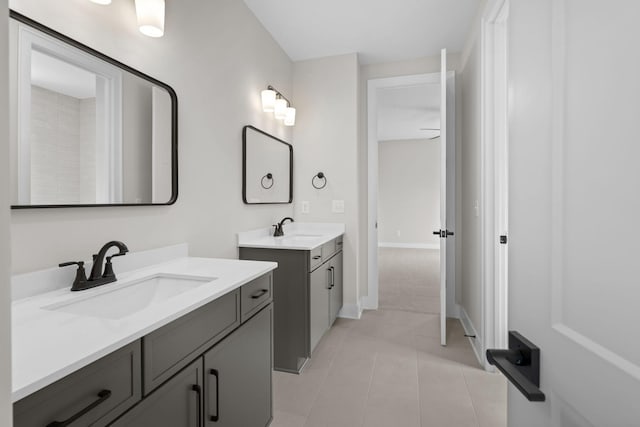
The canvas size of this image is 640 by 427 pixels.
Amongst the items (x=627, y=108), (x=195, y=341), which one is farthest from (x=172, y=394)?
(x=627, y=108)

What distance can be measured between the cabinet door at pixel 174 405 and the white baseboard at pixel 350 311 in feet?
7.52

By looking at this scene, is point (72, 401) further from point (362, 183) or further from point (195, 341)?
point (362, 183)

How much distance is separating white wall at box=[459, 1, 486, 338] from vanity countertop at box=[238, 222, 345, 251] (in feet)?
3.82

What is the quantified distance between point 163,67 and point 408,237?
281 inches

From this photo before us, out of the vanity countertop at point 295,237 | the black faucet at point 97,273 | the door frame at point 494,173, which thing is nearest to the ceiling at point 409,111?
the door frame at point 494,173

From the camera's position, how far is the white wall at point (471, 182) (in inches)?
94.7

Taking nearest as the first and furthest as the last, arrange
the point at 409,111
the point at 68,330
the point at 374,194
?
the point at 68,330
the point at 374,194
the point at 409,111

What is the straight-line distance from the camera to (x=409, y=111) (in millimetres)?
5387

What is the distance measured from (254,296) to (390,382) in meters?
1.24

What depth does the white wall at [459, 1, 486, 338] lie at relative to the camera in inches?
94.7

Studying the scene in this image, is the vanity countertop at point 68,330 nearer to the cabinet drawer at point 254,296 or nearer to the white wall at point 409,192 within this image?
the cabinet drawer at point 254,296

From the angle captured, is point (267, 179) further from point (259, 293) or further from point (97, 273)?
point (97, 273)

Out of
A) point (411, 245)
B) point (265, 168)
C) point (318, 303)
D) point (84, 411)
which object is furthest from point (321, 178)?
point (411, 245)

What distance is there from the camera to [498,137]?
214 cm
